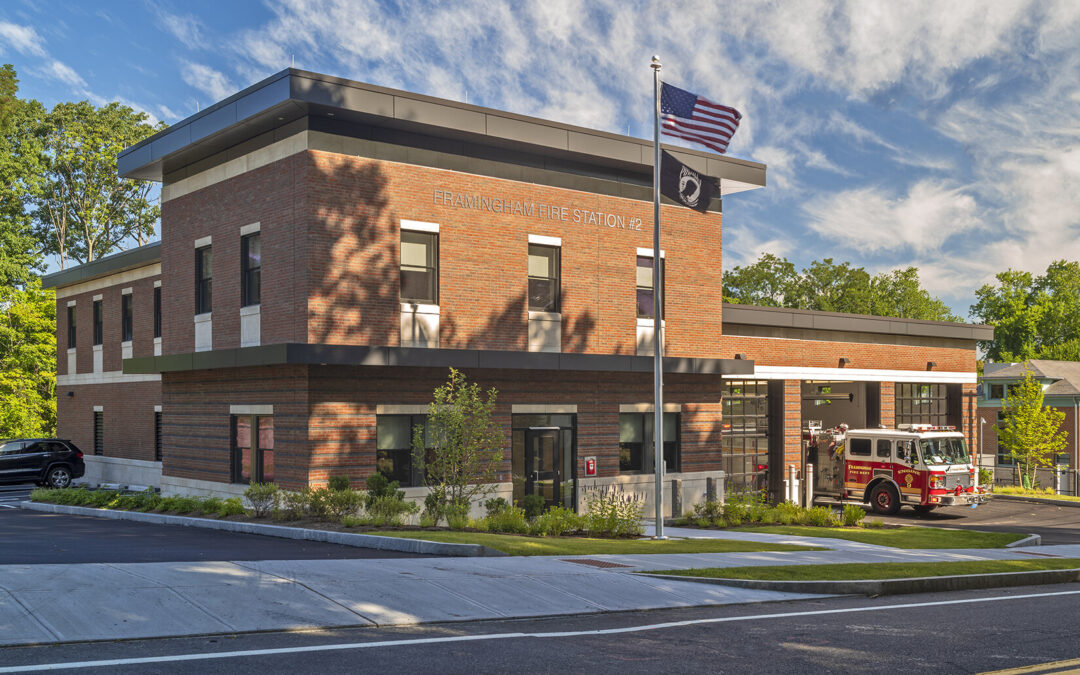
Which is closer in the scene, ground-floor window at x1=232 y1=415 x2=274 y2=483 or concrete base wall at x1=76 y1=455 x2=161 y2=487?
ground-floor window at x1=232 y1=415 x2=274 y2=483

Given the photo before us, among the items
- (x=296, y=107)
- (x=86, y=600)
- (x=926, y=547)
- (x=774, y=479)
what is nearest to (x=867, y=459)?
(x=774, y=479)

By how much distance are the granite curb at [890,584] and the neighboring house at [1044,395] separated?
118 feet

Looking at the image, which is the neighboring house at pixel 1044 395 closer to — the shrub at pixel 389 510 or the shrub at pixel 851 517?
the shrub at pixel 851 517

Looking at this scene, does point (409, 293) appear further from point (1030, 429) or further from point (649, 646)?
point (1030, 429)

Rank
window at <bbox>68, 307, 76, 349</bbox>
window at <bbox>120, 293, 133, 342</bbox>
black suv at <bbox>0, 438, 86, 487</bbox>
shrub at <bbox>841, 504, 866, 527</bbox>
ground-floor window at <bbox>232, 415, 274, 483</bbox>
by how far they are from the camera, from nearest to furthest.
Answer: ground-floor window at <bbox>232, 415, 274, 483</bbox>
shrub at <bbox>841, 504, 866, 527</bbox>
window at <bbox>120, 293, 133, 342</bbox>
black suv at <bbox>0, 438, 86, 487</bbox>
window at <bbox>68, 307, 76, 349</bbox>

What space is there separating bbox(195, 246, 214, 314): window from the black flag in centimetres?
1238

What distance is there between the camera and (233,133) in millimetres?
23812

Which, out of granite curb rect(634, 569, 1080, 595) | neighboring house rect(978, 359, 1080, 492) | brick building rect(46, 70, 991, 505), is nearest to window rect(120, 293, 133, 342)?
brick building rect(46, 70, 991, 505)

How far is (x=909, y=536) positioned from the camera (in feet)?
80.8

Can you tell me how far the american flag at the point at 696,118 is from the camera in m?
21.2

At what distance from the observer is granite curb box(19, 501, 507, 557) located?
16.1 metres

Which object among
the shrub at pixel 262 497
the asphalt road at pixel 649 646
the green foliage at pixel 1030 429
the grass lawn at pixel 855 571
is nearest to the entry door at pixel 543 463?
the shrub at pixel 262 497

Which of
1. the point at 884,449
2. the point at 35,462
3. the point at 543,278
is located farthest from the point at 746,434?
the point at 35,462

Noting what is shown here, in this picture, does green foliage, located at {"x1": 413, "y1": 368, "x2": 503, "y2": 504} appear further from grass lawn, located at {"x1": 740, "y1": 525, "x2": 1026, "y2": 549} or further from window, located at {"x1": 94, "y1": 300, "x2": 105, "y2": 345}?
window, located at {"x1": 94, "y1": 300, "x2": 105, "y2": 345}
